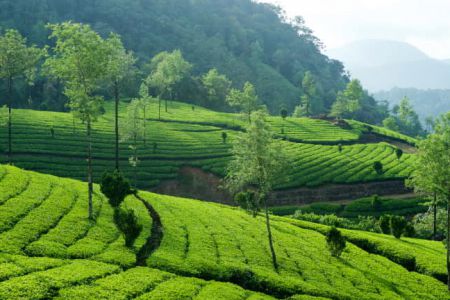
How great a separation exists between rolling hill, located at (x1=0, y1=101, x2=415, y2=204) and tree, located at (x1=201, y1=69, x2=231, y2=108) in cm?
4270

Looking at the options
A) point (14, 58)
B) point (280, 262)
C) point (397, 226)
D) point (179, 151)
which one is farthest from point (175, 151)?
point (280, 262)

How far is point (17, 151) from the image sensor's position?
76.9 meters

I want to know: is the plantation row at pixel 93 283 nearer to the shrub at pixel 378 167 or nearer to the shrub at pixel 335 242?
the shrub at pixel 335 242

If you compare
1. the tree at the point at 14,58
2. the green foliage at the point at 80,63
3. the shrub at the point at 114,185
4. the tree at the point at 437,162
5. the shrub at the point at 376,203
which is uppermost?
the tree at the point at 14,58

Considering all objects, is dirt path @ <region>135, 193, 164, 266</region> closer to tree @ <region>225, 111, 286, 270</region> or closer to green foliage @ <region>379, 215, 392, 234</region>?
tree @ <region>225, 111, 286, 270</region>

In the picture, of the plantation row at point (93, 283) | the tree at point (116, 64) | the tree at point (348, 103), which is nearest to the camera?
the plantation row at point (93, 283)

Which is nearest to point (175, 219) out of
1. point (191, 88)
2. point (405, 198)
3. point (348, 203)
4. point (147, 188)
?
point (147, 188)

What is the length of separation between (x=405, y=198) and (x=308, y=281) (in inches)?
2094

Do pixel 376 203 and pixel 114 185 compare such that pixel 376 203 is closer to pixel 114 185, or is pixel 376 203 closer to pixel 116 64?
pixel 114 185

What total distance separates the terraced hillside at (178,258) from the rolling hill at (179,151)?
30.0m

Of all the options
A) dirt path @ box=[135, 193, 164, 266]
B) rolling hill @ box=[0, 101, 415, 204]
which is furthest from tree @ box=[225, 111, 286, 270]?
rolling hill @ box=[0, 101, 415, 204]

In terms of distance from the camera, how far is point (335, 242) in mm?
39406

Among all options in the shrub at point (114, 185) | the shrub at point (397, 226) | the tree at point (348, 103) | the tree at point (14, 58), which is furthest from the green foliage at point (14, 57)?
the tree at point (348, 103)

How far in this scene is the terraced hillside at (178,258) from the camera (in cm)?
2575
